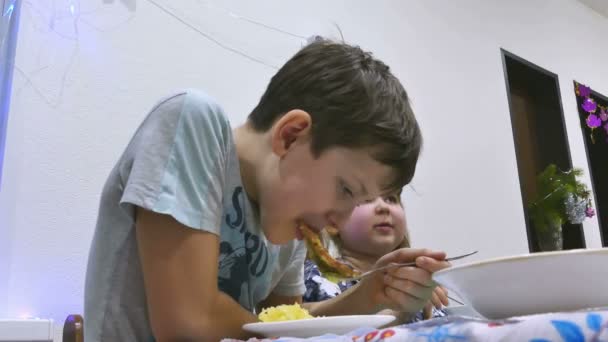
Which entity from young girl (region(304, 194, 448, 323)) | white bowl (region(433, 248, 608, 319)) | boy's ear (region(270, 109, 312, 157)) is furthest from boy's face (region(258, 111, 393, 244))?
young girl (region(304, 194, 448, 323))

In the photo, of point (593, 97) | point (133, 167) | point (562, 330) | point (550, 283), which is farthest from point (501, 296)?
point (593, 97)

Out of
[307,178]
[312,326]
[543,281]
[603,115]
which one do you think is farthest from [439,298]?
[603,115]

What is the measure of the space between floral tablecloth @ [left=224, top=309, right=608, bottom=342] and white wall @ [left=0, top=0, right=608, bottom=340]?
1.08m

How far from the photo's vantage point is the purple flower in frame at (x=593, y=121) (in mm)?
3420

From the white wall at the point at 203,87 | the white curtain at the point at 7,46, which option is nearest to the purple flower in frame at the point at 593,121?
the white wall at the point at 203,87

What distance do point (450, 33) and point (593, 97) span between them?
1.43m

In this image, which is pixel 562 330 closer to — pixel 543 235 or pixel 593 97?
pixel 543 235

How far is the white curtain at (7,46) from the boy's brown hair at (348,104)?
72cm

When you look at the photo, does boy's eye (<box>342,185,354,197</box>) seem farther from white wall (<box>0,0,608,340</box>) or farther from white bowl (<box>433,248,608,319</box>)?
white wall (<box>0,0,608,340</box>)

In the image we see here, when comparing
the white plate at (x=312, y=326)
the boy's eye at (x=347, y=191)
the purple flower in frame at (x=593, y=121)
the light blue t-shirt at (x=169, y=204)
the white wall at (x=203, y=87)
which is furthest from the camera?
the purple flower in frame at (x=593, y=121)

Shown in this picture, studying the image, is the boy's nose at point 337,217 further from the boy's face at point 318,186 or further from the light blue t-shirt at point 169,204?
the light blue t-shirt at point 169,204

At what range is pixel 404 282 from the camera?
2.90 feet

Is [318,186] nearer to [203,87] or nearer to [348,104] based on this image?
[348,104]

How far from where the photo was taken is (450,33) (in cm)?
264
